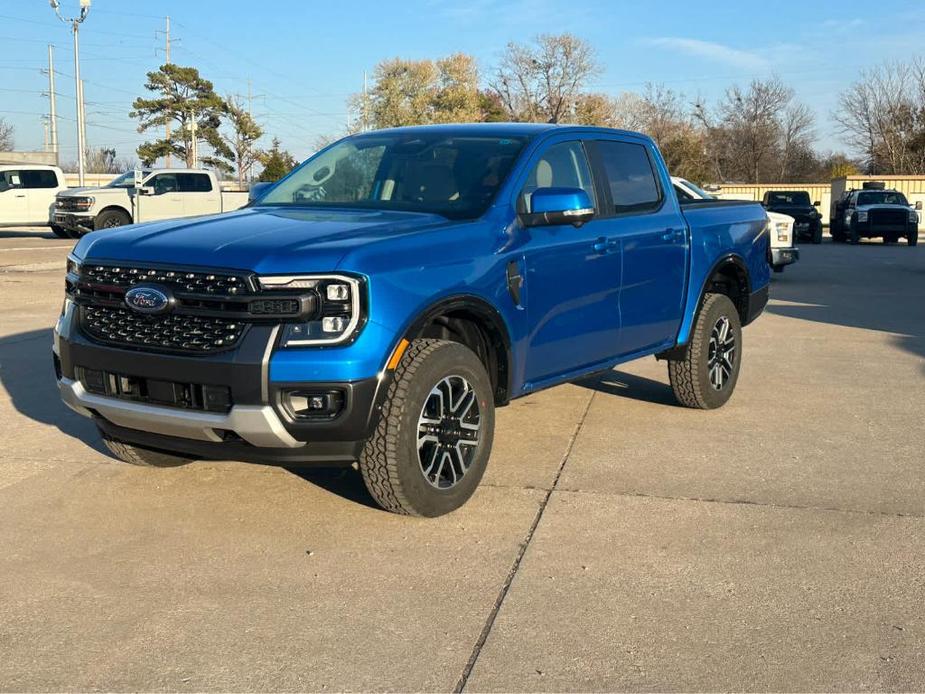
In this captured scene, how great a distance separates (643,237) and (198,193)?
69.4ft

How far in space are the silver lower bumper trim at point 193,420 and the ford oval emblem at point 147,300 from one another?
41 centimetres

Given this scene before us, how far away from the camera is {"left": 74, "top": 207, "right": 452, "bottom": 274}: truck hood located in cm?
400

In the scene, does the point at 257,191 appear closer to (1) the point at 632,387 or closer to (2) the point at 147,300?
(2) the point at 147,300

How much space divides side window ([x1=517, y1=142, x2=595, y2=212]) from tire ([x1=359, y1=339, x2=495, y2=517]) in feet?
3.42

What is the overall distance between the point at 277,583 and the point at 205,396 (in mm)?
805

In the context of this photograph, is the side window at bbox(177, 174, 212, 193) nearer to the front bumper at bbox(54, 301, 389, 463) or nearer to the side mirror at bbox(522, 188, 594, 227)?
the side mirror at bbox(522, 188, 594, 227)

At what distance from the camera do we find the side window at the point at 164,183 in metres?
24.7

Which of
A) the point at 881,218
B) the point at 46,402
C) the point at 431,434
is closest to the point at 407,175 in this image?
the point at 431,434

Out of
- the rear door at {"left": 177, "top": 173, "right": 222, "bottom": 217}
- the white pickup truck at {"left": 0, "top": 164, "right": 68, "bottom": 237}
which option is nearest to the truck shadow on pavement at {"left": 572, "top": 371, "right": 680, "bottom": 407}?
the rear door at {"left": 177, "top": 173, "right": 222, "bottom": 217}

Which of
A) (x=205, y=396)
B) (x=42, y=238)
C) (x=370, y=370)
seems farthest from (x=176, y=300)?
(x=42, y=238)

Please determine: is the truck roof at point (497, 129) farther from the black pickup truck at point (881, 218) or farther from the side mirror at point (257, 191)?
the black pickup truck at point (881, 218)

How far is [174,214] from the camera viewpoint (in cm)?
2481

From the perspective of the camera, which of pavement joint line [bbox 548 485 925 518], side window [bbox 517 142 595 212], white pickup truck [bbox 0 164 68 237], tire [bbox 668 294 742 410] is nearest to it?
pavement joint line [bbox 548 485 925 518]

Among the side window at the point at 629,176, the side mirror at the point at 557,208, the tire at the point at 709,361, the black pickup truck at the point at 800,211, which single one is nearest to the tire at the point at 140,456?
the side mirror at the point at 557,208
